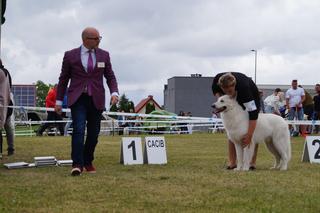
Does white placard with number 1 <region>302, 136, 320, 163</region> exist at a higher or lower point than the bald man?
lower

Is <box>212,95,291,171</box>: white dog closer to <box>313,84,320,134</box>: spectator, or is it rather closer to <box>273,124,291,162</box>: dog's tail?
<box>273,124,291,162</box>: dog's tail

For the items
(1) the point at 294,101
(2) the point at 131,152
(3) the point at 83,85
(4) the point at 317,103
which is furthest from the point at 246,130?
(4) the point at 317,103

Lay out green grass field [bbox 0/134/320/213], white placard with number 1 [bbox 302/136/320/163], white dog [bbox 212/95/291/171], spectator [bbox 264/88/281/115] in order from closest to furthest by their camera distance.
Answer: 1. green grass field [bbox 0/134/320/213]
2. white dog [bbox 212/95/291/171]
3. white placard with number 1 [bbox 302/136/320/163]
4. spectator [bbox 264/88/281/115]

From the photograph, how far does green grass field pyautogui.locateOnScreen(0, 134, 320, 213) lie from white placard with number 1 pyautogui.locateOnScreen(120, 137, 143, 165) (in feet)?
1.04

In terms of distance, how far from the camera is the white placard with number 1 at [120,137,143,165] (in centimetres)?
726

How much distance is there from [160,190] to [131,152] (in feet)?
8.74

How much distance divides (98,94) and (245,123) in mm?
1757

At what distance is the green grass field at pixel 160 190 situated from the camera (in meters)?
3.93

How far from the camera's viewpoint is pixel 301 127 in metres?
16.8

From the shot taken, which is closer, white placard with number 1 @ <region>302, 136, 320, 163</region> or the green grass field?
the green grass field

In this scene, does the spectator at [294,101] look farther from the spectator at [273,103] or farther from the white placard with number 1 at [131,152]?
the white placard with number 1 at [131,152]

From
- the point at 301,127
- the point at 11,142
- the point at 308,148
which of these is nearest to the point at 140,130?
the point at 301,127

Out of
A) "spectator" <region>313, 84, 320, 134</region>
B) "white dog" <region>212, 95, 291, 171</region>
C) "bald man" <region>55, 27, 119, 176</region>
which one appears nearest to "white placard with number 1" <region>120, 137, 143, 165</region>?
"bald man" <region>55, 27, 119, 176</region>

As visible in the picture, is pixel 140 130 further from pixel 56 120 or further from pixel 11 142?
pixel 11 142
